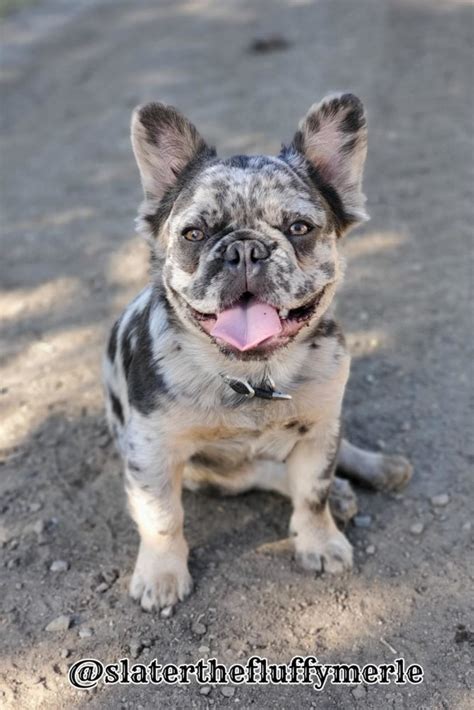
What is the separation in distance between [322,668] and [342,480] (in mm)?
1459

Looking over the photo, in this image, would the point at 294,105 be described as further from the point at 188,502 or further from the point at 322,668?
the point at 322,668

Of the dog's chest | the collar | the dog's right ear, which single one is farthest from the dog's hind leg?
the dog's right ear

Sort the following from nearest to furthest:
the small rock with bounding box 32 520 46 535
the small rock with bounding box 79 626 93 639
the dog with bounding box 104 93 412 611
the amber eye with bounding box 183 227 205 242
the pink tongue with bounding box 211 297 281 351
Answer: the pink tongue with bounding box 211 297 281 351, the dog with bounding box 104 93 412 611, the amber eye with bounding box 183 227 205 242, the small rock with bounding box 79 626 93 639, the small rock with bounding box 32 520 46 535

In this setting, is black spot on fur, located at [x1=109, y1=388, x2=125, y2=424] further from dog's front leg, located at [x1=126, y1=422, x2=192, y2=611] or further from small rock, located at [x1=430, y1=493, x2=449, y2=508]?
small rock, located at [x1=430, y1=493, x2=449, y2=508]

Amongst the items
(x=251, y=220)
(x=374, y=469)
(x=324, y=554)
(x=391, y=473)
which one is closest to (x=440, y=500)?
(x=391, y=473)

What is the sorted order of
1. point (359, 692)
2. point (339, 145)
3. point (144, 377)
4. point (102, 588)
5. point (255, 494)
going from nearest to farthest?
point (359, 692)
point (144, 377)
point (339, 145)
point (102, 588)
point (255, 494)

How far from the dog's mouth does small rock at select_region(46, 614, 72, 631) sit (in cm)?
198

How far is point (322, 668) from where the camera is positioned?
4.37 m

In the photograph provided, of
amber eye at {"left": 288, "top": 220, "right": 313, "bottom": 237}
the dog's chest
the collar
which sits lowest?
the dog's chest

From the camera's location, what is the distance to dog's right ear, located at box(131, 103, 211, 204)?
4.61 metres

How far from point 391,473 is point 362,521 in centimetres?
40

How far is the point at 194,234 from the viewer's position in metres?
4.33

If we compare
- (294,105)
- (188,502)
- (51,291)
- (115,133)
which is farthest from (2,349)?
(294,105)

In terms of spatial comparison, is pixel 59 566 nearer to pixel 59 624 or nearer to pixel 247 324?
pixel 59 624
